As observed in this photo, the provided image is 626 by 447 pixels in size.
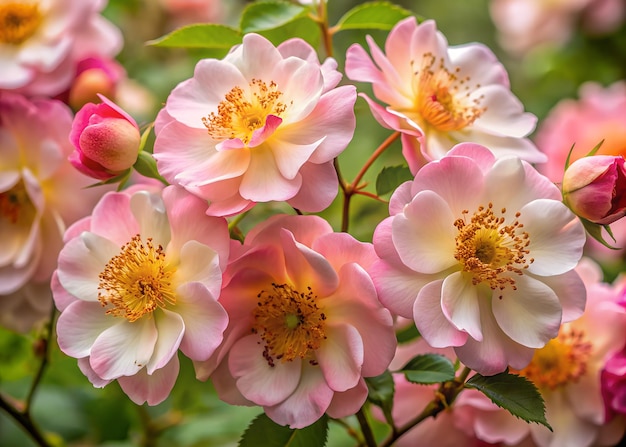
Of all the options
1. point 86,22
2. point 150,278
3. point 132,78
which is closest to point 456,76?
point 150,278

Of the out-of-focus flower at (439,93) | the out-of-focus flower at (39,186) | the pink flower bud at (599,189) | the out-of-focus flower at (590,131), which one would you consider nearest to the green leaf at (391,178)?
the out-of-focus flower at (439,93)

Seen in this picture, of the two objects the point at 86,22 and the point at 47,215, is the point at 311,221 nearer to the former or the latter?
the point at 47,215

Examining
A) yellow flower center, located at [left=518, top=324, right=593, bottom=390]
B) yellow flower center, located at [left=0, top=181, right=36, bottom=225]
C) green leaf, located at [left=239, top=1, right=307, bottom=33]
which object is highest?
green leaf, located at [left=239, top=1, right=307, bottom=33]

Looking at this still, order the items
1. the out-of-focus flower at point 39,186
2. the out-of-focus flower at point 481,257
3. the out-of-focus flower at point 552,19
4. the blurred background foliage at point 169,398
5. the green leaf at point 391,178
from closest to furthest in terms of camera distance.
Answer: the out-of-focus flower at point 481,257
the green leaf at point 391,178
the out-of-focus flower at point 39,186
the blurred background foliage at point 169,398
the out-of-focus flower at point 552,19

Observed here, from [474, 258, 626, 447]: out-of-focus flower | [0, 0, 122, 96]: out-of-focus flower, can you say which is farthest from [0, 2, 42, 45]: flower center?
[474, 258, 626, 447]: out-of-focus flower

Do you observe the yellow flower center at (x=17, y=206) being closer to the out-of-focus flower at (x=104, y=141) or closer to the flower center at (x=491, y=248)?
the out-of-focus flower at (x=104, y=141)

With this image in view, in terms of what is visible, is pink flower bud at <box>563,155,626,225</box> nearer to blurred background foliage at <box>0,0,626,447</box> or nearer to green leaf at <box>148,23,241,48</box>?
blurred background foliage at <box>0,0,626,447</box>

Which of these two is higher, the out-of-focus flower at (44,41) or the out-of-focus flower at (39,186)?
the out-of-focus flower at (44,41)
